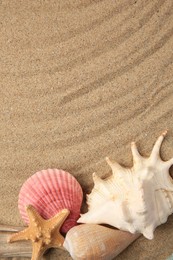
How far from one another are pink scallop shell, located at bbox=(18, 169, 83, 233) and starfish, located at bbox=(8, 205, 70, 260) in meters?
0.03

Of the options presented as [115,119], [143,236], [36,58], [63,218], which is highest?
[36,58]

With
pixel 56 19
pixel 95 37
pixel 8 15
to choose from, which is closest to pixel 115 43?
pixel 95 37

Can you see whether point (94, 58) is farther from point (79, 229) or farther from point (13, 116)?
point (79, 229)

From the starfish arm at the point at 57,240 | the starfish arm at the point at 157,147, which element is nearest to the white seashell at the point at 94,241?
the starfish arm at the point at 57,240

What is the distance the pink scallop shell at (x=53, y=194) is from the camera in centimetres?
114

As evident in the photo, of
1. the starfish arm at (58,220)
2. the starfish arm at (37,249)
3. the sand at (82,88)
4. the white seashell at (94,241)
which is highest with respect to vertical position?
the sand at (82,88)

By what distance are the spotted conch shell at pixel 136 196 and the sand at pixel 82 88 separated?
0.04 m

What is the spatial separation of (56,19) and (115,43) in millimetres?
170

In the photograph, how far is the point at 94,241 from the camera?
43.2 inches

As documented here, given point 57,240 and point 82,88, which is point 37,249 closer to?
point 57,240

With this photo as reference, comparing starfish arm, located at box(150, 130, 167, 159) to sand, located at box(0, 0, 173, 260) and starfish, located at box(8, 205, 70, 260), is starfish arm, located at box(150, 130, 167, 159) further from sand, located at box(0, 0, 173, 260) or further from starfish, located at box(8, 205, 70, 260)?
starfish, located at box(8, 205, 70, 260)

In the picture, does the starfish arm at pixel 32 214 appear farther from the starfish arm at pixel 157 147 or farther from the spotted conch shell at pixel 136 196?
the starfish arm at pixel 157 147

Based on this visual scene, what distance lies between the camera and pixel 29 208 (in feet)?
3.61

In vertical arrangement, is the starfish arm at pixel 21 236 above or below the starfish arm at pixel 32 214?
below
